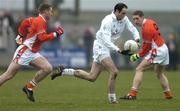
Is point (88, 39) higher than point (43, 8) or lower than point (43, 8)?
lower

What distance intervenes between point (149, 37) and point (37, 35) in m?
3.26

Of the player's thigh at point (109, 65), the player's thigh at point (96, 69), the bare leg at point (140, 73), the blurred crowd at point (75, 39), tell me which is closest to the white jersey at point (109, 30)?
the player's thigh at point (109, 65)

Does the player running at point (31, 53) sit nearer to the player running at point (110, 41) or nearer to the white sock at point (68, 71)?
the white sock at point (68, 71)

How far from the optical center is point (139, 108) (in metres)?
17.2

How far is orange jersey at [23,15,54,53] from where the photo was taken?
1792 centimetres

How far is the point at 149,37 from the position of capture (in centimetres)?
1977

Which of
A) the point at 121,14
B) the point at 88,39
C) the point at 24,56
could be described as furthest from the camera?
the point at 88,39

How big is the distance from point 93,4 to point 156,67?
19596 mm

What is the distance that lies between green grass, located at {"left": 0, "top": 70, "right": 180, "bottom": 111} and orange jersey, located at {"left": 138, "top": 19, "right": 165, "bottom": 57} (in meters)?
1.35

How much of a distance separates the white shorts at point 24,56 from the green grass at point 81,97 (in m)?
1.03

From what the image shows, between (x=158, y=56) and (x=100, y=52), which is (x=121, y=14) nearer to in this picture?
(x=100, y=52)

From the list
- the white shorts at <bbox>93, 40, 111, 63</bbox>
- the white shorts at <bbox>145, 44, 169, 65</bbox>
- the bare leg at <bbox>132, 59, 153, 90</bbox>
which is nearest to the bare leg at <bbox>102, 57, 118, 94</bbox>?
the white shorts at <bbox>93, 40, 111, 63</bbox>

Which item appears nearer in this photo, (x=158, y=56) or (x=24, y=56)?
(x=24, y=56)

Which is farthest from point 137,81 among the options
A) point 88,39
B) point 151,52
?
point 88,39
